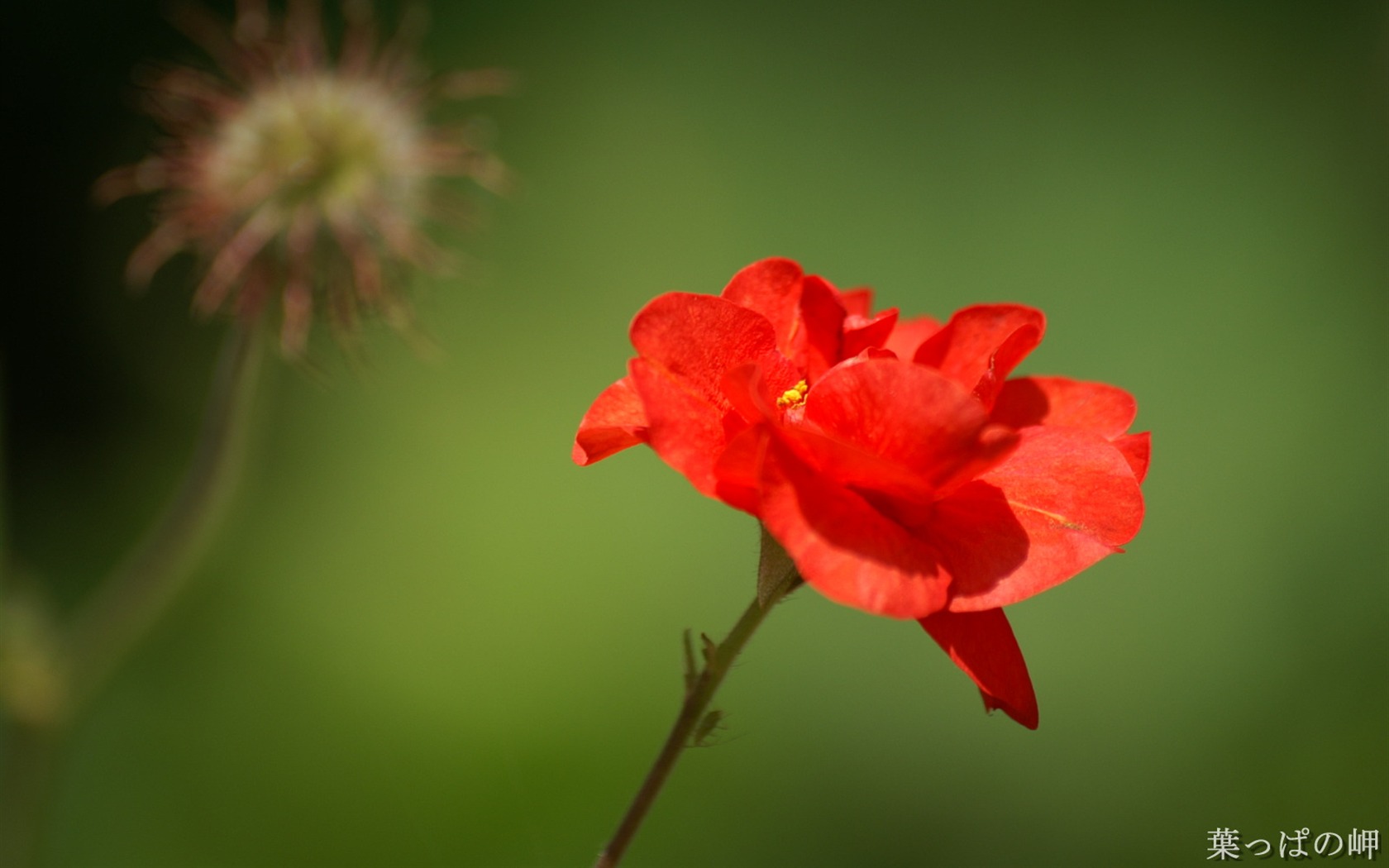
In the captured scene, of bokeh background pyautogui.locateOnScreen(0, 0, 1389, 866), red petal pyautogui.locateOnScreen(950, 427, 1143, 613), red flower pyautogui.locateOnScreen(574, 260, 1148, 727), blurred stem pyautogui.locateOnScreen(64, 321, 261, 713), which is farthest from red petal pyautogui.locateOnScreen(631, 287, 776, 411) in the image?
bokeh background pyautogui.locateOnScreen(0, 0, 1389, 866)

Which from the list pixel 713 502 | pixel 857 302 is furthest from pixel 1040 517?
pixel 713 502

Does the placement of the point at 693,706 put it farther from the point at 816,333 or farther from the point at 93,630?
the point at 93,630

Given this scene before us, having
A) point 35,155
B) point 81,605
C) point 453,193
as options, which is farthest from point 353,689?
point 35,155

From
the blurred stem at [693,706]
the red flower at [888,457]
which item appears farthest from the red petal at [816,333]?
the blurred stem at [693,706]

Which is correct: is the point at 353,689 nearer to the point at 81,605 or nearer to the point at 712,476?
the point at 81,605

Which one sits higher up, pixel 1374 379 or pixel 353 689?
pixel 1374 379

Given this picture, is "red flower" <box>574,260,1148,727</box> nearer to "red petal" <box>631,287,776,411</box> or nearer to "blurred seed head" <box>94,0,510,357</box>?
"red petal" <box>631,287,776,411</box>
